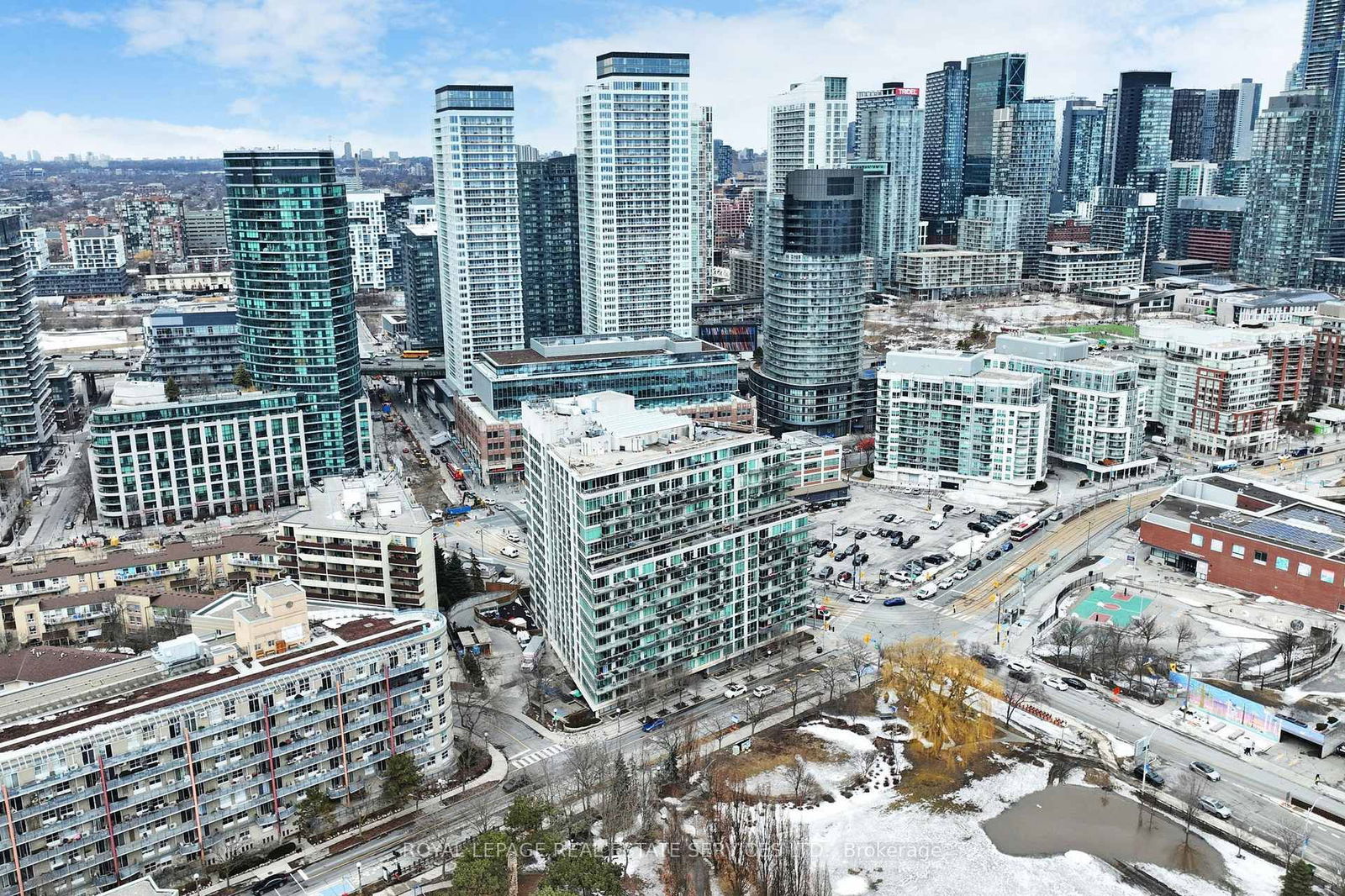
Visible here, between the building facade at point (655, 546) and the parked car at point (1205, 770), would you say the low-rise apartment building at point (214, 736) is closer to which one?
the building facade at point (655, 546)

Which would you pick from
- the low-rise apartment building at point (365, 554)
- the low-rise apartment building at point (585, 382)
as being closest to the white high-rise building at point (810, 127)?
the low-rise apartment building at point (585, 382)

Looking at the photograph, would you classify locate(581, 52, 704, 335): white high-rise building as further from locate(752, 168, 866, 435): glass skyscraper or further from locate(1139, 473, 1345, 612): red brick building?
locate(1139, 473, 1345, 612): red brick building

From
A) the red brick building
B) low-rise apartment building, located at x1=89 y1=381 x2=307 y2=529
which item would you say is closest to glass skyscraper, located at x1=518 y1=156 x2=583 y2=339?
low-rise apartment building, located at x1=89 y1=381 x2=307 y2=529

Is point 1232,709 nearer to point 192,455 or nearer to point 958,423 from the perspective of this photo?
point 958,423

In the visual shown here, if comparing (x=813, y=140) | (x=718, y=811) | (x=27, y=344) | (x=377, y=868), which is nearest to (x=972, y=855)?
(x=718, y=811)

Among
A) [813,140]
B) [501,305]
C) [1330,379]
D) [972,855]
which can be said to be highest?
[813,140]

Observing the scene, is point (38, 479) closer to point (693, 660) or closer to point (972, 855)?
point (693, 660)

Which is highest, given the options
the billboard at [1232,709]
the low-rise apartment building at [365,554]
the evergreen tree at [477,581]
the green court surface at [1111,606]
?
the low-rise apartment building at [365,554]
